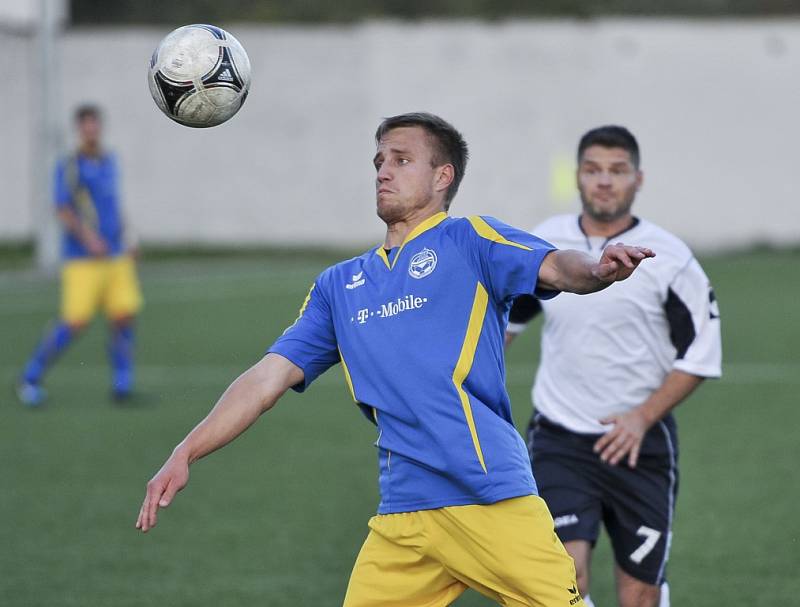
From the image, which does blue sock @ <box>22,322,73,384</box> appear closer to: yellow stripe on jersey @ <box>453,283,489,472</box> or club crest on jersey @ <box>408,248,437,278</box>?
club crest on jersey @ <box>408,248,437,278</box>

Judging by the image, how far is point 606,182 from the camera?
19.2 ft

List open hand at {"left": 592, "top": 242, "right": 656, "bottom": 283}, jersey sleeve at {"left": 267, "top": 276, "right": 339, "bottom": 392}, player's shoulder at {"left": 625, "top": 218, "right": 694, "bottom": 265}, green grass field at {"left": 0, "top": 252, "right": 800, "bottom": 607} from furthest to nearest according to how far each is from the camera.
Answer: green grass field at {"left": 0, "top": 252, "right": 800, "bottom": 607}, player's shoulder at {"left": 625, "top": 218, "right": 694, "bottom": 265}, jersey sleeve at {"left": 267, "top": 276, "right": 339, "bottom": 392}, open hand at {"left": 592, "top": 242, "right": 656, "bottom": 283}

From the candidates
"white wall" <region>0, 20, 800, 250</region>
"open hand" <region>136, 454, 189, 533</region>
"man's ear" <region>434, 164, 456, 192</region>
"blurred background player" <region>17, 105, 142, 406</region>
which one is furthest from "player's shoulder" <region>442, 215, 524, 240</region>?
"white wall" <region>0, 20, 800, 250</region>

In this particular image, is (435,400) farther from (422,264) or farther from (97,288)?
(97,288)

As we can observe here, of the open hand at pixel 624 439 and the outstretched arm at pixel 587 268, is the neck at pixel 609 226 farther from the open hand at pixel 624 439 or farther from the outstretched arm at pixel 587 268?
the outstretched arm at pixel 587 268

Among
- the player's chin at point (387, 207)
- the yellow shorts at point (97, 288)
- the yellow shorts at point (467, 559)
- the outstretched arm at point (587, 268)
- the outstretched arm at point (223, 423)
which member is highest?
the player's chin at point (387, 207)

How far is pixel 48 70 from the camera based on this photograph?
25000 mm

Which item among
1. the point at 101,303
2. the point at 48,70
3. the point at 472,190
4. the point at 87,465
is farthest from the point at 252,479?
the point at 472,190

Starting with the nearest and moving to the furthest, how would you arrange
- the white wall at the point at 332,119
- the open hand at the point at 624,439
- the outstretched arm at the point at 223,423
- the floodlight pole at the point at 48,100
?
the outstretched arm at the point at 223,423 → the open hand at the point at 624,439 → the floodlight pole at the point at 48,100 → the white wall at the point at 332,119

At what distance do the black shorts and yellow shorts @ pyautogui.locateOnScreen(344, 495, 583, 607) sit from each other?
129 centimetres

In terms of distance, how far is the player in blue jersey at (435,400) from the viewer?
4.39 metres

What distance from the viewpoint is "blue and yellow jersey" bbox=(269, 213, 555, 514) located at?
174 inches

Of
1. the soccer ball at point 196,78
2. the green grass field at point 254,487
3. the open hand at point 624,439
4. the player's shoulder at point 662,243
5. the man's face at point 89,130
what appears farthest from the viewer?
the man's face at point 89,130

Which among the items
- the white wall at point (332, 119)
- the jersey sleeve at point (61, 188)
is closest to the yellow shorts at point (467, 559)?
the jersey sleeve at point (61, 188)
